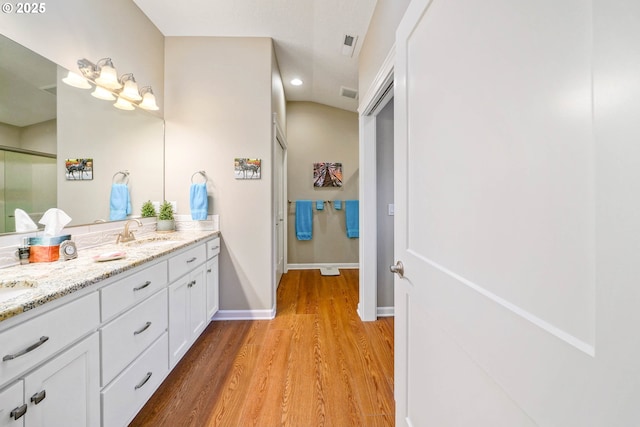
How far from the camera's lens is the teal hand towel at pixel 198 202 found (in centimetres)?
229

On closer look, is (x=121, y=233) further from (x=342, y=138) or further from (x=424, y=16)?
(x=342, y=138)

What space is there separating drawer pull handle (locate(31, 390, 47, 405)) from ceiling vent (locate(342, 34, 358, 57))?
286 centimetres

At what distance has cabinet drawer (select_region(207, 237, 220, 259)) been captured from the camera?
217 cm

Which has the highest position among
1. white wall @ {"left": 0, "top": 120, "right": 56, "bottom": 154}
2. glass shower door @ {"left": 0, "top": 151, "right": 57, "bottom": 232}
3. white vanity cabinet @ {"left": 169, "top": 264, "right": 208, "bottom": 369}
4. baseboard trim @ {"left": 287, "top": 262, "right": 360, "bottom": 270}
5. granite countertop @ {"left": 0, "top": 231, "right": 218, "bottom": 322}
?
white wall @ {"left": 0, "top": 120, "right": 56, "bottom": 154}

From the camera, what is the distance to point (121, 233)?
184cm

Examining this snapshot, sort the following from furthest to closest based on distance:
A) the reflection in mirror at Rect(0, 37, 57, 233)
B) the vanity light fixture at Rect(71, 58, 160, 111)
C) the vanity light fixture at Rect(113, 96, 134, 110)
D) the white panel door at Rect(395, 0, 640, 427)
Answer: the vanity light fixture at Rect(113, 96, 134, 110) < the vanity light fixture at Rect(71, 58, 160, 111) < the reflection in mirror at Rect(0, 37, 57, 233) < the white panel door at Rect(395, 0, 640, 427)

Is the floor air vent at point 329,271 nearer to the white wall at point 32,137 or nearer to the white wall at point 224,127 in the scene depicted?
the white wall at point 224,127

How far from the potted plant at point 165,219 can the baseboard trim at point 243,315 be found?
0.94m

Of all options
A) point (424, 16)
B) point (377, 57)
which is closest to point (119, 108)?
point (377, 57)

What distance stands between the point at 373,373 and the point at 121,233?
2.06 m

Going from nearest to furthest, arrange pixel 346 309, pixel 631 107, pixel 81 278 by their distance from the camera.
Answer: pixel 631 107 → pixel 81 278 → pixel 346 309

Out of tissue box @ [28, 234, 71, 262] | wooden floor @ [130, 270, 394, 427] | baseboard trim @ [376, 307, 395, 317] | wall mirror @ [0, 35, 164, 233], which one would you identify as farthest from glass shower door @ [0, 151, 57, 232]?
baseboard trim @ [376, 307, 395, 317]

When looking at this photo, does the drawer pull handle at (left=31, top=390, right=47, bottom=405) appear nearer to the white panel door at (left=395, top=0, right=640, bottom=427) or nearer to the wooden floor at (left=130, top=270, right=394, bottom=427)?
the wooden floor at (left=130, top=270, right=394, bottom=427)

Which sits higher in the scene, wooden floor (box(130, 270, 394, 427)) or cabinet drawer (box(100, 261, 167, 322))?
cabinet drawer (box(100, 261, 167, 322))
